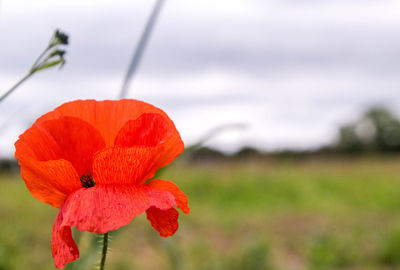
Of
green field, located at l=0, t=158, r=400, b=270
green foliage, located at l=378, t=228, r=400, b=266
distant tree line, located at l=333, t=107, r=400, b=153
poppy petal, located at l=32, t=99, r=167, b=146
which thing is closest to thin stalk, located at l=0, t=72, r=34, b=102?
poppy petal, located at l=32, t=99, r=167, b=146

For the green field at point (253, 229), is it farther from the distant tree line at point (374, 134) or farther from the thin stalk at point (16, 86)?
the distant tree line at point (374, 134)

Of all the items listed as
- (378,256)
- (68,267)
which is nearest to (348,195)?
(378,256)

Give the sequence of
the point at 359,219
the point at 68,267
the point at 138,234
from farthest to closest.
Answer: the point at 359,219 < the point at 138,234 < the point at 68,267

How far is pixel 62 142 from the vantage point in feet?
0.96

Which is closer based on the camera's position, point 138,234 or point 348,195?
point 138,234

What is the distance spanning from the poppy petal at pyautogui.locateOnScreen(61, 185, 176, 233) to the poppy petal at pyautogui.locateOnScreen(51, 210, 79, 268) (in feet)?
0.03

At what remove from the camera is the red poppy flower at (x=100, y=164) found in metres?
0.25

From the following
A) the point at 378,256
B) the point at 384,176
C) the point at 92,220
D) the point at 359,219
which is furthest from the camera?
the point at 384,176

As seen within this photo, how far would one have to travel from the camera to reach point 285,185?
18.7ft

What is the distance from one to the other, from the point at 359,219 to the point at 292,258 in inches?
51.2

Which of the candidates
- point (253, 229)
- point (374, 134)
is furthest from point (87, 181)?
point (374, 134)

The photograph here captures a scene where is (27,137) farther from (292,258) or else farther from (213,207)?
(213,207)

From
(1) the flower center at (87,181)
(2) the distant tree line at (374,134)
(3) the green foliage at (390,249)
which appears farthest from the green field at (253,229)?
(2) the distant tree line at (374,134)

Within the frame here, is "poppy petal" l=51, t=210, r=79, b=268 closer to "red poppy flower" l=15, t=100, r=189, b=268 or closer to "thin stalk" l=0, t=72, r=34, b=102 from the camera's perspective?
"red poppy flower" l=15, t=100, r=189, b=268
